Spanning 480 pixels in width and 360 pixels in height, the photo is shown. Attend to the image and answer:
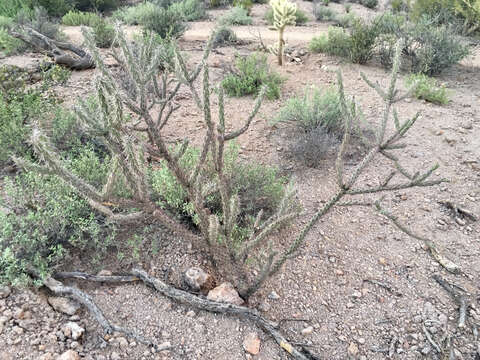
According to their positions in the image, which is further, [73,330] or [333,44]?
→ [333,44]

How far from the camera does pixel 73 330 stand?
2.22m

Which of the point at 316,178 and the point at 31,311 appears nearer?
the point at 31,311

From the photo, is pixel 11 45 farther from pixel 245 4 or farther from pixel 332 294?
pixel 245 4

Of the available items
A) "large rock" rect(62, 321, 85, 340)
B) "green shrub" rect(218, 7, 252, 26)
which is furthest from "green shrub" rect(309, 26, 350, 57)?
"large rock" rect(62, 321, 85, 340)

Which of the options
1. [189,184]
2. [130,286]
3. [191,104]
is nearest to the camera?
[189,184]

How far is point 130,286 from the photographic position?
2588mm

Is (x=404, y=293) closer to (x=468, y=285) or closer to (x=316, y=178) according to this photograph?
(x=468, y=285)

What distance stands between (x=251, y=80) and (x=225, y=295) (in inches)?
159

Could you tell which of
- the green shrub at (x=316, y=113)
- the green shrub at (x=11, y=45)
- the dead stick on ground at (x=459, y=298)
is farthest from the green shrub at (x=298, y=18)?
the dead stick on ground at (x=459, y=298)

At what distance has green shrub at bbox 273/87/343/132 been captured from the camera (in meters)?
4.65

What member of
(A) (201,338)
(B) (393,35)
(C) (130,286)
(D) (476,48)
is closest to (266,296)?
(A) (201,338)

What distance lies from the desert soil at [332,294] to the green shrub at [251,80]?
4.51ft

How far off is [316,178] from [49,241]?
2.61m

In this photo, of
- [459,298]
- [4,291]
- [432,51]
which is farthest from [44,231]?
[432,51]
